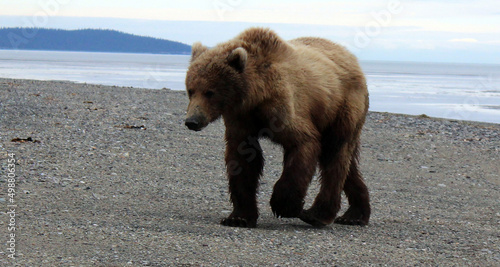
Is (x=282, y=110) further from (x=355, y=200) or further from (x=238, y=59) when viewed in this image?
(x=355, y=200)

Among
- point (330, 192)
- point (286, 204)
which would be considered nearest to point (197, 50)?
point (286, 204)

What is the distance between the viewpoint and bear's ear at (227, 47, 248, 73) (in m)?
5.25

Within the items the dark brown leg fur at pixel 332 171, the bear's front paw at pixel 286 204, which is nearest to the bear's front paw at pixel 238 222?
the bear's front paw at pixel 286 204

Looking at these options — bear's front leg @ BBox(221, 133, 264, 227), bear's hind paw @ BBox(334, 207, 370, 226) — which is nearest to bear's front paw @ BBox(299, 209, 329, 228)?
bear's front leg @ BBox(221, 133, 264, 227)

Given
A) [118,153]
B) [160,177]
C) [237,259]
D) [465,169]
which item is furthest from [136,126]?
[237,259]

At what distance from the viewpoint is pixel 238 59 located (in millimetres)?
5273

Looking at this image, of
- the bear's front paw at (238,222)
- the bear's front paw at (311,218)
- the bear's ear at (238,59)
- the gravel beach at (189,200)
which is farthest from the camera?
the bear's front paw at (311,218)

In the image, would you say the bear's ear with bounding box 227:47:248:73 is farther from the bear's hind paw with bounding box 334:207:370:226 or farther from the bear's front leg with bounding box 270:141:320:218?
the bear's hind paw with bounding box 334:207:370:226

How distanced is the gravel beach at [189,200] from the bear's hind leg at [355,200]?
152 mm

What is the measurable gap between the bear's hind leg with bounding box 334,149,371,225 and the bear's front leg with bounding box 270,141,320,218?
3.77ft

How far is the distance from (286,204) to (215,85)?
120 cm

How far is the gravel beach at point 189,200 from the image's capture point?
481 cm

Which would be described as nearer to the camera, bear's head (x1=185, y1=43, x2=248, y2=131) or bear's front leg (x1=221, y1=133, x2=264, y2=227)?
bear's head (x1=185, y1=43, x2=248, y2=131)

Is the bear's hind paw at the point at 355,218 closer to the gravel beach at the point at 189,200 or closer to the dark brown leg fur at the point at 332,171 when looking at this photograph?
the gravel beach at the point at 189,200
